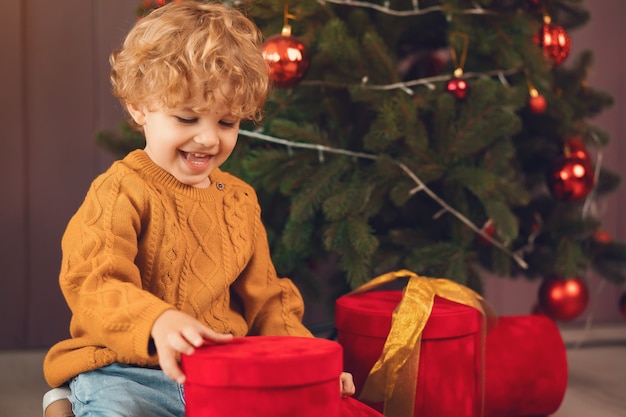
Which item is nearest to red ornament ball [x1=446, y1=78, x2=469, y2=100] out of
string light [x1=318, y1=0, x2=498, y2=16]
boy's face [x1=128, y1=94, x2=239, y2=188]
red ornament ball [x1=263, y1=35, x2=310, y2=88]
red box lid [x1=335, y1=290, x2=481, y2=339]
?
string light [x1=318, y1=0, x2=498, y2=16]

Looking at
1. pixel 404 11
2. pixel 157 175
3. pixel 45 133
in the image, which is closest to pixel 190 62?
pixel 157 175

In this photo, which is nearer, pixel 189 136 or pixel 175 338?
pixel 175 338

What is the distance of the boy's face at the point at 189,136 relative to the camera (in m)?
1.09

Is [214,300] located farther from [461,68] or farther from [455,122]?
[461,68]

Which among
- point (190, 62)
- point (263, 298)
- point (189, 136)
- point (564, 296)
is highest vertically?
point (190, 62)

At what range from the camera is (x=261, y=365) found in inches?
34.6

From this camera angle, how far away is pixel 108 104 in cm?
206

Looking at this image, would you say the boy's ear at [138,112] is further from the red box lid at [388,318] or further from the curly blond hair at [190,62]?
the red box lid at [388,318]

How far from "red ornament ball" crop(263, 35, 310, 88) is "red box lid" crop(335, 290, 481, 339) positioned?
0.43 meters

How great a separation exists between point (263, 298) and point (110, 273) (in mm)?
321

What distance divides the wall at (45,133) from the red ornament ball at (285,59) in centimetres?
72

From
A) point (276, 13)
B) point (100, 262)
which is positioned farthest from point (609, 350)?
point (100, 262)

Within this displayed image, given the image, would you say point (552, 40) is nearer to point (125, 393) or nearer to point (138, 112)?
point (138, 112)

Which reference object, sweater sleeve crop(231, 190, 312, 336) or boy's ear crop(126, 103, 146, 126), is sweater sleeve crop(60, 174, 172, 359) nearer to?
boy's ear crop(126, 103, 146, 126)
